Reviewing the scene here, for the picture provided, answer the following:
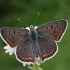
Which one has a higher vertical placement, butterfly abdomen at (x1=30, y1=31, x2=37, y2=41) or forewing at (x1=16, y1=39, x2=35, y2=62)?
butterfly abdomen at (x1=30, y1=31, x2=37, y2=41)

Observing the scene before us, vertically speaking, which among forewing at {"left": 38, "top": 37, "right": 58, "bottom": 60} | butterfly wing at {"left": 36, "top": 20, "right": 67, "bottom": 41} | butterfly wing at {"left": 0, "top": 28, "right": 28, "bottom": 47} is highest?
butterfly wing at {"left": 0, "top": 28, "right": 28, "bottom": 47}

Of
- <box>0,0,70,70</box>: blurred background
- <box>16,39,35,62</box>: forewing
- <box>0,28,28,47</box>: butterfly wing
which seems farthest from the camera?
<box>0,0,70,70</box>: blurred background

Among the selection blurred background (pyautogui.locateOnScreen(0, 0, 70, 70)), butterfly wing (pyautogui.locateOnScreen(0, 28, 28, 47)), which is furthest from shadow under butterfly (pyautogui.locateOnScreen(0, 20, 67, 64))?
blurred background (pyautogui.locateOnScreen(0, 0, 70, 70))

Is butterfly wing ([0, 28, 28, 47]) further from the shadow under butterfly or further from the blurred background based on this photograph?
the blurred background

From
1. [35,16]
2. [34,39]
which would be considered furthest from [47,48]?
[35,16]

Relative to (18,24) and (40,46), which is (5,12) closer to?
(18,24)

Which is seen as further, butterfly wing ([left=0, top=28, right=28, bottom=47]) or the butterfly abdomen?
the butterfly abdomen

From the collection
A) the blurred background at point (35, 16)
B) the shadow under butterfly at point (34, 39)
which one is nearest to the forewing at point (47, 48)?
the shadow under butterfly at point (34, 39)

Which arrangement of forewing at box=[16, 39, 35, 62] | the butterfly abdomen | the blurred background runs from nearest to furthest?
forewing at box=[16, 39, 35, 62]
the butterfly abdomen
the blurred background
